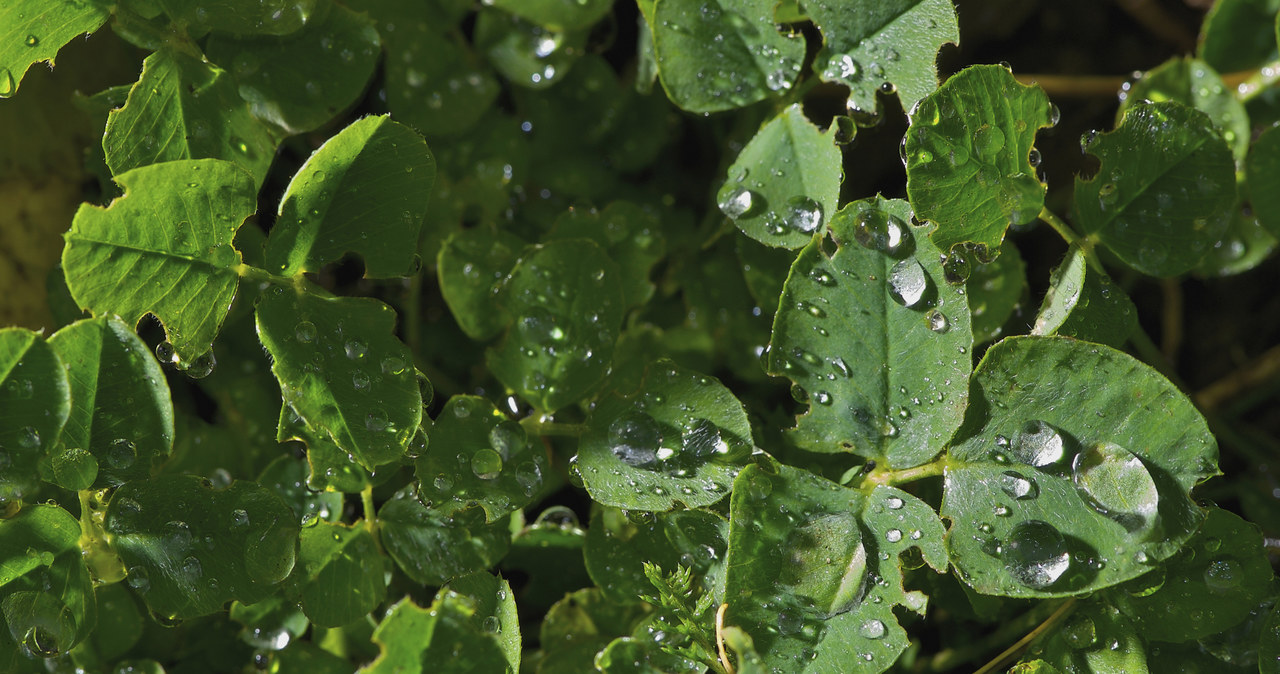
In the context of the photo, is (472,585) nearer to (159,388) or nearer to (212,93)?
(159,388)

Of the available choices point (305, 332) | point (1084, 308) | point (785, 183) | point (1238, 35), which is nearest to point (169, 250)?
point (305, 332)

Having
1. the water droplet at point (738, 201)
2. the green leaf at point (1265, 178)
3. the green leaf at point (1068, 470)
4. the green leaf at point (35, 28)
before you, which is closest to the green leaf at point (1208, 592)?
the green leaf at point (1068, 470)

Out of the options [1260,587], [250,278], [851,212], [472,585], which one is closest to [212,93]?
[250,278]

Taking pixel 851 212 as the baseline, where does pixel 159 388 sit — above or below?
below

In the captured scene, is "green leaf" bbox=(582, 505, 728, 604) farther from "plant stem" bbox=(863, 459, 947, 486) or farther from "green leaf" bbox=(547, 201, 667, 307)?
"green leaf" bbox=(547, 201, 667, 307)

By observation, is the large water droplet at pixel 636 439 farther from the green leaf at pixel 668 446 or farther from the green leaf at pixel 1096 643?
the green leaf at pixel 1096 643

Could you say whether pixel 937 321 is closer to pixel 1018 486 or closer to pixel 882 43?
pixel 1018 486
